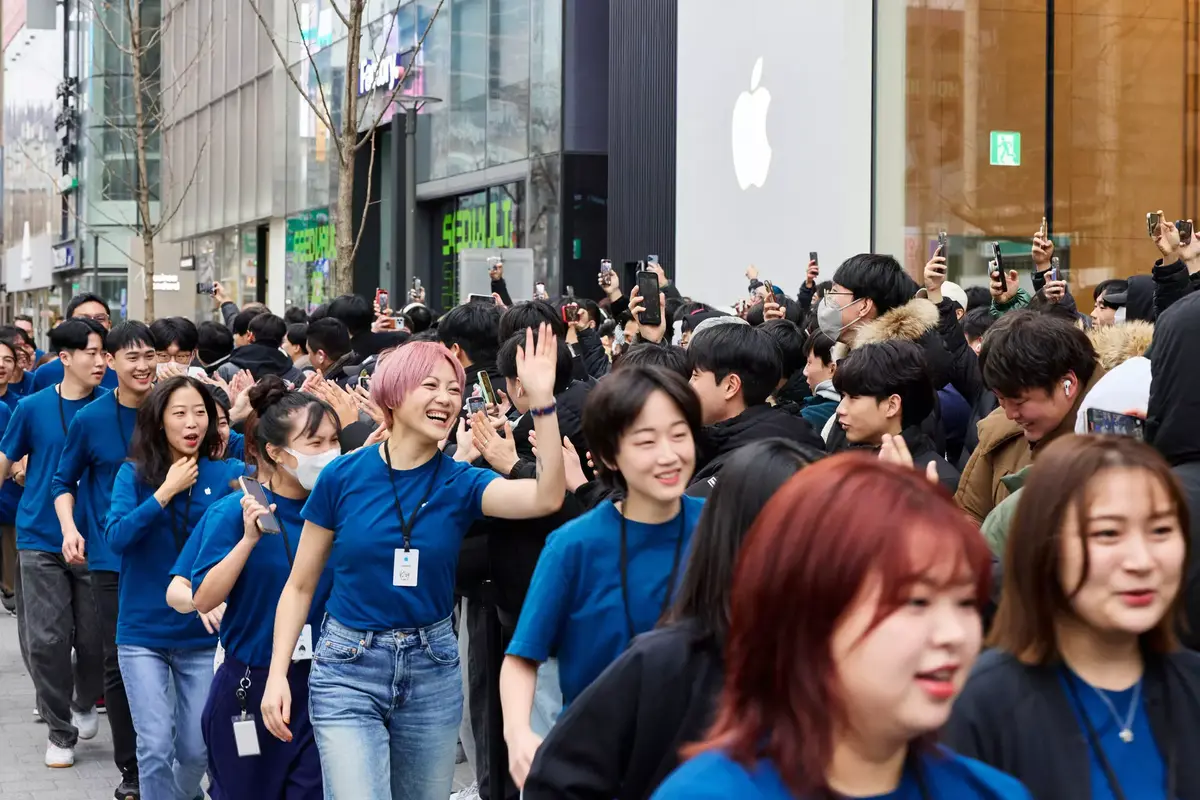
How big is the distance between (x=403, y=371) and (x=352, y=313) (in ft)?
18.0

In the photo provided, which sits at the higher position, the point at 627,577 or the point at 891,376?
the point at 891,376

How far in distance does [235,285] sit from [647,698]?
3962 cm

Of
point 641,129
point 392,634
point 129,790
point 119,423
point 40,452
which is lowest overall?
point 129,790

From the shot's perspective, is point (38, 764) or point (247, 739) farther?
point (38, 764)

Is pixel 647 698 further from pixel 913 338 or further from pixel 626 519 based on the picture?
pixel 913 338

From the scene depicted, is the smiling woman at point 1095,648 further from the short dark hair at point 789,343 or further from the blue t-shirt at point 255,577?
the short dark hair at point 789,343

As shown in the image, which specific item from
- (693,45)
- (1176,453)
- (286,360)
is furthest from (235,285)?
(1176,453)

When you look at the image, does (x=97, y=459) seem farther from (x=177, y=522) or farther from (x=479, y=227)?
(x=479, y=227)

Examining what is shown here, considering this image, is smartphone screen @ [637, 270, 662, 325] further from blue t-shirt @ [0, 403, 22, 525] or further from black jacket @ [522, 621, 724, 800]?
black jacket @ [522, 621, 724, 800]

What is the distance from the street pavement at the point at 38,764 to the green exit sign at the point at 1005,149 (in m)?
7.90

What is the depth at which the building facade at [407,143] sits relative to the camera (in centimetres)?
2328

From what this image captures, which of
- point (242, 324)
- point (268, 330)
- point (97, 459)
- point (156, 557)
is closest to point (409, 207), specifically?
point (242, 324)

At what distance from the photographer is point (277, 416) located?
18.8 ft

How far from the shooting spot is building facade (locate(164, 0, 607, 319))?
23.3m
